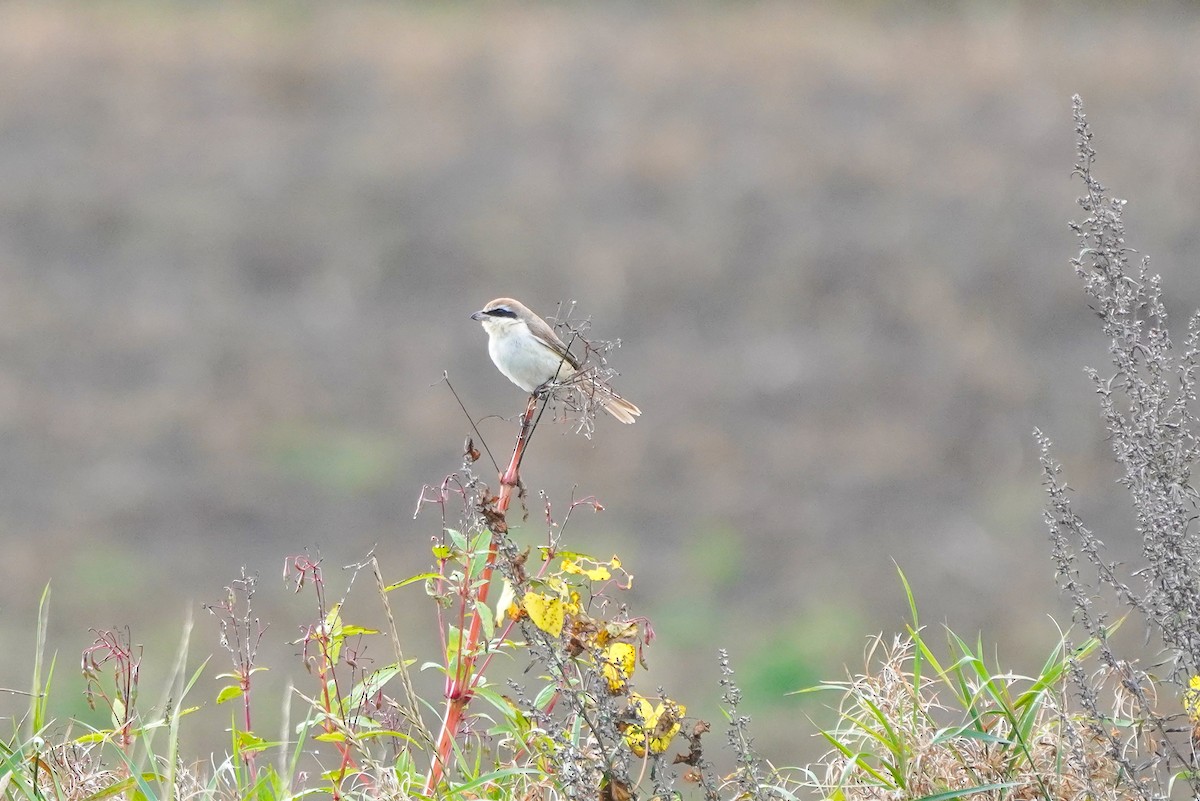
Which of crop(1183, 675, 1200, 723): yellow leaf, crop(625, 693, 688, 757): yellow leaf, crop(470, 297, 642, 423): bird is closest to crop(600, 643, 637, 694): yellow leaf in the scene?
crop(625, 693, 688, 757): yellow leaf

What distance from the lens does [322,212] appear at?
17.4 meters

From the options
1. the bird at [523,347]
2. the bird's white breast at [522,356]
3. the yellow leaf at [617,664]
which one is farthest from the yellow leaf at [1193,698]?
the bird's white breast at [522,356]

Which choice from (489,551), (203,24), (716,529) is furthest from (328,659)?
(203,24)

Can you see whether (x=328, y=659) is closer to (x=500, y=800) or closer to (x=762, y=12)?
(x=500, y=800)

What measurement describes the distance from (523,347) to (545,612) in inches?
90.0

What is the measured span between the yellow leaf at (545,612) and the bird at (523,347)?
2000mm

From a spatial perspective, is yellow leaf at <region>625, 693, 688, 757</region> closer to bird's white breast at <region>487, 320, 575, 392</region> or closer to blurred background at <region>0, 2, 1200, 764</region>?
bird's white breast at <region>487, 320, 575, 392</region>

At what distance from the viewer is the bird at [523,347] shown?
5.11 metres

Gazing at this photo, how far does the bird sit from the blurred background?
664 centimetres

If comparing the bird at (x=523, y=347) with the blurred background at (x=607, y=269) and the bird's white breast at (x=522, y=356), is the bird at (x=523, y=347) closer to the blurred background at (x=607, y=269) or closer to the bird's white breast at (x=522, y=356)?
the bird's white breast at (x=522, y=356)

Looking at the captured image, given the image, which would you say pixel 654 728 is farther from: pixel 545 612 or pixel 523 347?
pixel 523 347

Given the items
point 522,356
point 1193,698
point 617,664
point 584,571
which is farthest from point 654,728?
point 522,356

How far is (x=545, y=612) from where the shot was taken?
2.96 metres

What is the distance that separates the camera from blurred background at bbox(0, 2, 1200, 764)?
13.5 m
